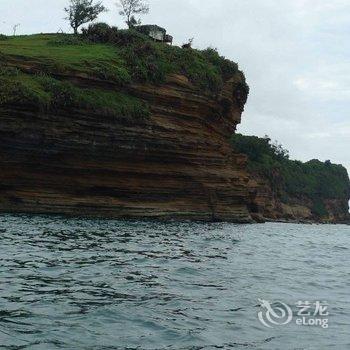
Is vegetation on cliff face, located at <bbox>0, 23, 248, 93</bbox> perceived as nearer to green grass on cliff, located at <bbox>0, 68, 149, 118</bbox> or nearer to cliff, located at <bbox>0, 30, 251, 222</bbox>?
cliff, located at <bbox>0, 30, 251, 222</bbox>

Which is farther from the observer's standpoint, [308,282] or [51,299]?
[308,282]

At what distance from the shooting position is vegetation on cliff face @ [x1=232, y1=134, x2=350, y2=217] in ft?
320

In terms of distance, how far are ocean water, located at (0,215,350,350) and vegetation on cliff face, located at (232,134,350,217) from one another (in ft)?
259

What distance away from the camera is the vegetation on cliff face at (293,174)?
97.4 meters

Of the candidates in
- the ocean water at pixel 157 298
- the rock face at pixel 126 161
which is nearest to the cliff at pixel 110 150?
the rock face at pixel 126 161

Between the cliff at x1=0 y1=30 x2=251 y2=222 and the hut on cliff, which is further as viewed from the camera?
the hut on cliff

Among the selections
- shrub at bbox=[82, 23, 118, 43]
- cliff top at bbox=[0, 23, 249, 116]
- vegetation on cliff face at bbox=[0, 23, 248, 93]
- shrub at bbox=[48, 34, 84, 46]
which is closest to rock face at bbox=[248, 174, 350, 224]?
vegetation on cliff face at bbox=[0, 23, 248, 93]

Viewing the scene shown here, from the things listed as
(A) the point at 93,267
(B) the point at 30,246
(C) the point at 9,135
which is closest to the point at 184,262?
(A) the point at 93,267

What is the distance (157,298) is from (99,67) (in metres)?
28.5

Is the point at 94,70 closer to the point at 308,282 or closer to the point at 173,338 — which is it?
the point at 308,282

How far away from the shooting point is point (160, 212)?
115ft

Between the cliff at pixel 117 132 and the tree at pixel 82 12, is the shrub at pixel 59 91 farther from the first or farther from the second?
the tree at pixel 82 12

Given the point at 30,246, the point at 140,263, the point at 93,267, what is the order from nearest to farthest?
1. the point at 93,267
2. the point at 140,263
3. the point at 30,246

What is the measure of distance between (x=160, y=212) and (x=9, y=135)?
1153 cm
